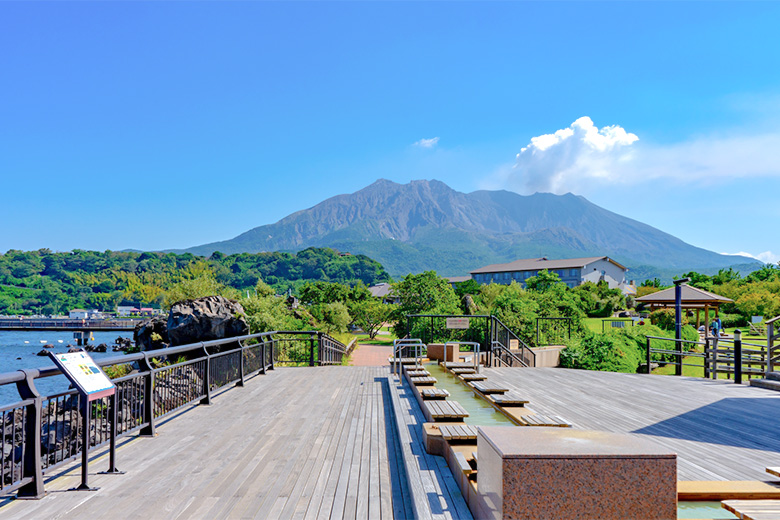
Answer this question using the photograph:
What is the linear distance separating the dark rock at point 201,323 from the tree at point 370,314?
24.0 meters

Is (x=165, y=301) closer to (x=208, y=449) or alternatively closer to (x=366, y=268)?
(x=208, y=449)

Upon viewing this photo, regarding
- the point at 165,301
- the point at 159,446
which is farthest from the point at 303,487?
the point at 165,301

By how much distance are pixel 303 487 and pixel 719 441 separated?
5.07 m

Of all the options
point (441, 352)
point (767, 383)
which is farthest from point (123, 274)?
point (767, 383)

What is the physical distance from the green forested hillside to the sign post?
318ft

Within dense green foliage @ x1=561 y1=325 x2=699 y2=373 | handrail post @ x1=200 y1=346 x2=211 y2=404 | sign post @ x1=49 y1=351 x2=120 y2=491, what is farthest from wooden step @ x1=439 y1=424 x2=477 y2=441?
dense green foliage @ x1=561 y1=325 x2=699 y2=373

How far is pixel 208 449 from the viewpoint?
17.1 feet

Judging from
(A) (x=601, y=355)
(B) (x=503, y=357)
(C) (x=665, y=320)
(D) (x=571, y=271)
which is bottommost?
(C) (x=665, y=320)

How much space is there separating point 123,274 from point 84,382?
14582 cm

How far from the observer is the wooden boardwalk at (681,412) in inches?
195

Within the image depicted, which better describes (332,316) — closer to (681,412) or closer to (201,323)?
(201,323)

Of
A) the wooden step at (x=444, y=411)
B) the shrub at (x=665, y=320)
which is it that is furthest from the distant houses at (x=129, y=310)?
the wooden step at (x=444, y=411)

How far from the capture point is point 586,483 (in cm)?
253

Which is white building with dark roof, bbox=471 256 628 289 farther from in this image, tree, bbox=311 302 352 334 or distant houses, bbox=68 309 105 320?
distant houses, bbox=68 309 105 320
